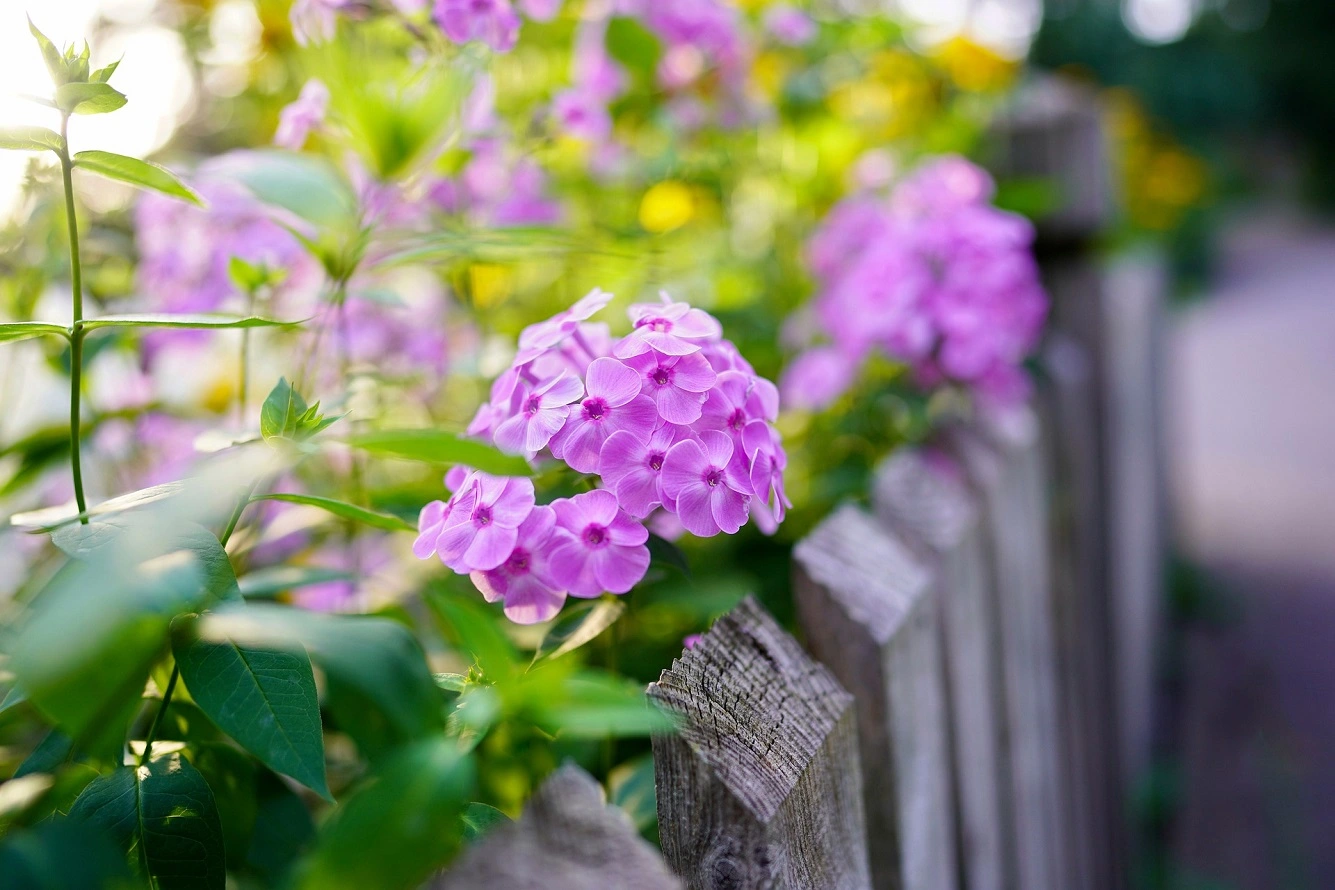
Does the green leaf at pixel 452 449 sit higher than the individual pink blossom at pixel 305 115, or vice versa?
the individual pink blossom at pixel 305 115

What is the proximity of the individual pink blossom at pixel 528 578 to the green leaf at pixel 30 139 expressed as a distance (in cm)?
33

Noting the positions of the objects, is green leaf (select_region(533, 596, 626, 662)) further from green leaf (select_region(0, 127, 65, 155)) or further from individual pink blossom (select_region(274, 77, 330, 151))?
individual pink blossom (select_region(274, 77, 330, 151))

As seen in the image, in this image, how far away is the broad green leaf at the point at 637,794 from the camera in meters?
0.69

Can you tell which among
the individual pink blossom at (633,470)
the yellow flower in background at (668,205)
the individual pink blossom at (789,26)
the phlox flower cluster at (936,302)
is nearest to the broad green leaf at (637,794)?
the individual pink blossom at (633,470)

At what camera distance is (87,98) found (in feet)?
1.73

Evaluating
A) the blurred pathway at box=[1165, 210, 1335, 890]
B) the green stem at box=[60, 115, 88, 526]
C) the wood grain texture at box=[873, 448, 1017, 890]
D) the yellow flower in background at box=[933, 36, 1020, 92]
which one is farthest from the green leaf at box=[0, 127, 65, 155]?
the blurred pathway at box=[1165, 210, 1335, 890]

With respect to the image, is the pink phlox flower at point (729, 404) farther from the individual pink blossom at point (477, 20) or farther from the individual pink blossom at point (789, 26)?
the individual pink blossom at point (789, 26)

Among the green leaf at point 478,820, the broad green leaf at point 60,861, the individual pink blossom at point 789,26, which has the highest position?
the individual pink blossom at point 789,26

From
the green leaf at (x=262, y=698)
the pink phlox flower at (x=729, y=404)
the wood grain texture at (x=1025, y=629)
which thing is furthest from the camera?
the wood grain texture at (x=1025, y=629)

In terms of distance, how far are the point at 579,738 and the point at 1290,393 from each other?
755 centimetres

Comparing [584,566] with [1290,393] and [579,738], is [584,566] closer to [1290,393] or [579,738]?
[579,738]

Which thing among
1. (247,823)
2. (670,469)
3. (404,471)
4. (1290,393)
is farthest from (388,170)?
(1290,393)

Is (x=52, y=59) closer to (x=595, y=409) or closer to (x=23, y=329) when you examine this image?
(x=23, y=329)

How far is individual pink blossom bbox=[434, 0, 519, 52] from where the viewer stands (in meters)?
0.85
